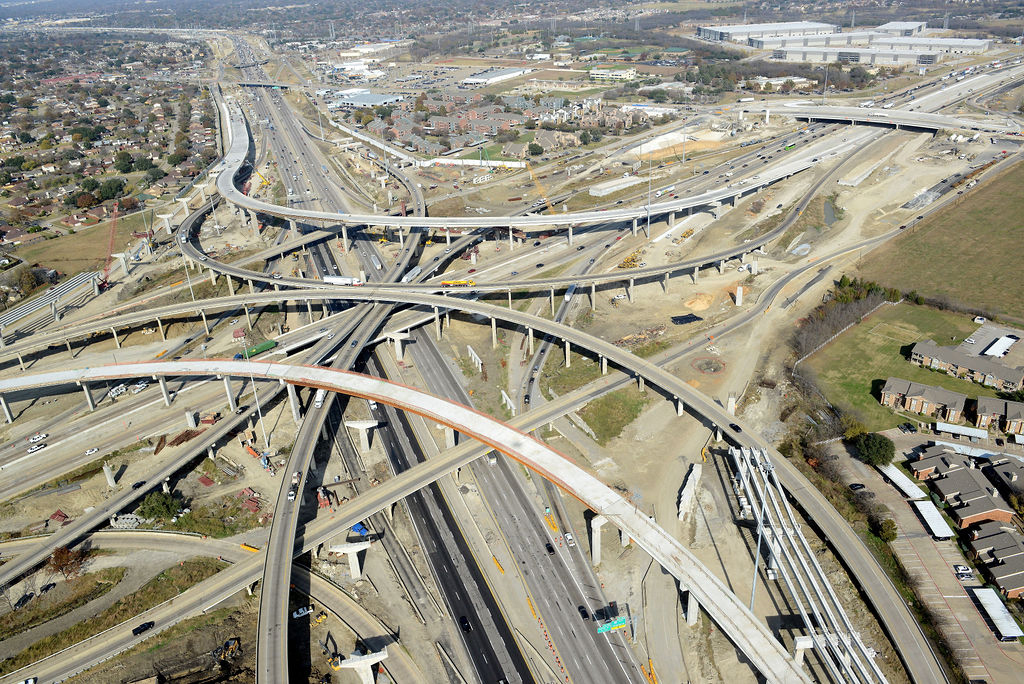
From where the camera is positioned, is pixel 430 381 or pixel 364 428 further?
pixel 430 381

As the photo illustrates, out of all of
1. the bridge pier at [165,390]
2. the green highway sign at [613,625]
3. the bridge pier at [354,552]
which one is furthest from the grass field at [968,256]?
the bridge pier at [165,390]

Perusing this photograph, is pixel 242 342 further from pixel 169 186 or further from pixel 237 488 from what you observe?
pixel 169 186

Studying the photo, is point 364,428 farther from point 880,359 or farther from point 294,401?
point 880,359

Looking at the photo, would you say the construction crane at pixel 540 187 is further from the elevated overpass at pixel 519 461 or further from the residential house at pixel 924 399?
the residential house at pixel 924 399

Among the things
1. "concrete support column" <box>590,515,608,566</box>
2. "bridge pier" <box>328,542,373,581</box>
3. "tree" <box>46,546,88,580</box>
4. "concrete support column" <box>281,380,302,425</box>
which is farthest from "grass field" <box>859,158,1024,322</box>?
"tree" <box>46,546,88,580</box>

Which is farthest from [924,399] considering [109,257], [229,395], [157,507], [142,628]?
[109,257]

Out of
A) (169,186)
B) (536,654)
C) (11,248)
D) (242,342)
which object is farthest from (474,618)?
(169,186)

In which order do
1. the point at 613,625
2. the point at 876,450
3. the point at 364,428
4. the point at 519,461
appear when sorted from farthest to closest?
the point at 364,428, the point at 876,450, the point at 519,461, the point at 613,625

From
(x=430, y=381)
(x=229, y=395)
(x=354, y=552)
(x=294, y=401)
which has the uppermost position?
(x=229, y=395)
